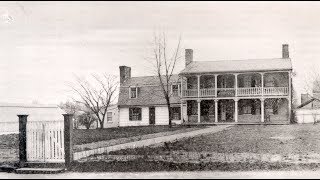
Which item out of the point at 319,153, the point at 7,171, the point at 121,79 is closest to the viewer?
the point at 7,171

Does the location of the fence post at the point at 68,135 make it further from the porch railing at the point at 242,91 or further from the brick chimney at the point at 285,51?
the brick chimney at the point at 285,51

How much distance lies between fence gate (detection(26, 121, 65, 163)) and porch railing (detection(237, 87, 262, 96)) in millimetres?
22296

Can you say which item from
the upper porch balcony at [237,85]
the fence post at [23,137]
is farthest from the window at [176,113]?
the fence post at [23,137]

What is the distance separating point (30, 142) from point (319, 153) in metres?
7.96

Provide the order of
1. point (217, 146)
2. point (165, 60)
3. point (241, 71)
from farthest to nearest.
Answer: point (241, 71) < point (165, 60) < point (217, 146)

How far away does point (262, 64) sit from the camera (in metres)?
32.4

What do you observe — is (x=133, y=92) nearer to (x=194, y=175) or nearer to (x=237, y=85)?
(x=237, y=85)

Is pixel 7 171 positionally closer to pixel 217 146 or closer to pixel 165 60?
pixel 217 146

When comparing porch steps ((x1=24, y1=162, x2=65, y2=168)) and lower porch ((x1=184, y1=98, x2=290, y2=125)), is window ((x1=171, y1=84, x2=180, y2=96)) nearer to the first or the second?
lower porch ((x1=184, y1=98, x2=290, y2=125))

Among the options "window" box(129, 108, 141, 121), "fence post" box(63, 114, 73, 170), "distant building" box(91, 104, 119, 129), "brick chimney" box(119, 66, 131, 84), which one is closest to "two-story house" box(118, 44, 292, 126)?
"window" box(129, 108, 141, 121)

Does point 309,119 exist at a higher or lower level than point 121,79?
lower

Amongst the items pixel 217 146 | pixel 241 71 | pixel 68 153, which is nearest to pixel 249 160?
pixel 217 146

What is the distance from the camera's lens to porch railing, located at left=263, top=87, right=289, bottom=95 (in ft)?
101

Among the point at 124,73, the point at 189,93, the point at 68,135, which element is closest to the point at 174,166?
the point at 68,135
